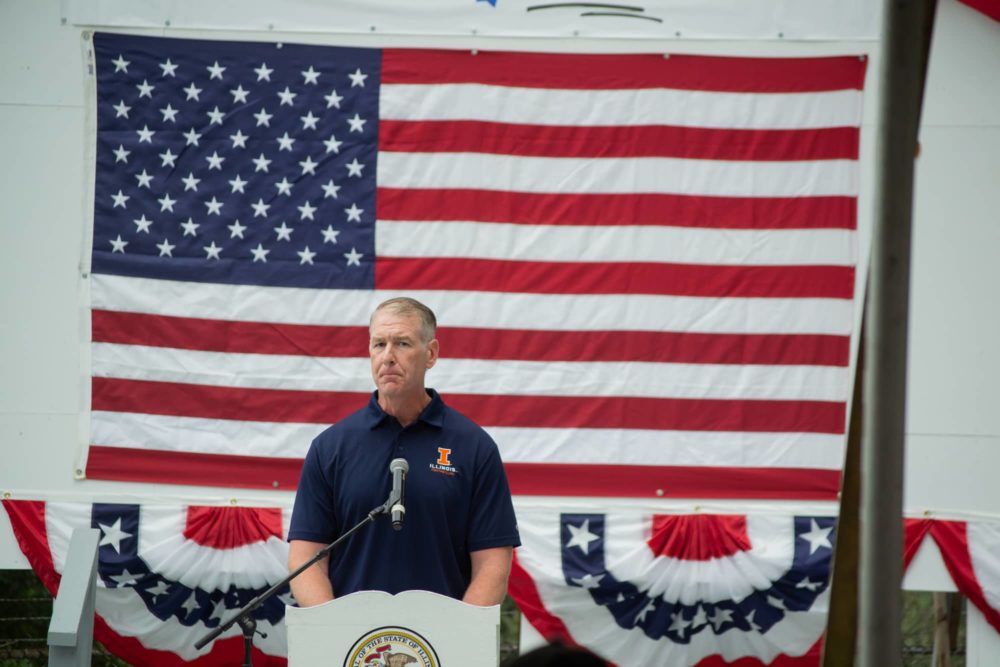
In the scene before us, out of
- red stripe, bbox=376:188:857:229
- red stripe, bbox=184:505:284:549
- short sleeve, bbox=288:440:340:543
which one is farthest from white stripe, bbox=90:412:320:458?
short sleeve, bbox=288:440:340:543

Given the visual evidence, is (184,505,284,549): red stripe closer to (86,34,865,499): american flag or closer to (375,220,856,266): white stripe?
(86,34,865,499): american flag

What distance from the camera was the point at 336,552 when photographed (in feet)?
10.5

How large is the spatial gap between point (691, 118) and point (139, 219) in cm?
232

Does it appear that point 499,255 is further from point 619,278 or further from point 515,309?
point 619,278

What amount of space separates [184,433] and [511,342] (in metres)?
1.39

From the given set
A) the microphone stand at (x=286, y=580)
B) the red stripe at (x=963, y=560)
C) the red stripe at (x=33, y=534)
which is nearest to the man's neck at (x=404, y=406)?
the microphone stand at (x=286, y=580)

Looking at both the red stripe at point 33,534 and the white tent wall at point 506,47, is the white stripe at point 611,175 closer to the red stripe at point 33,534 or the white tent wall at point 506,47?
the white tent wall at point 506,47

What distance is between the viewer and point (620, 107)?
4.75m

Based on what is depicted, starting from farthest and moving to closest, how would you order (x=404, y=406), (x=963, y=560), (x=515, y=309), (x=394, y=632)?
(x=515, y=309)
(x=963, y=560)
(x=404, y=406)
(x=394, y=632)

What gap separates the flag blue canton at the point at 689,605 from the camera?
182 inches

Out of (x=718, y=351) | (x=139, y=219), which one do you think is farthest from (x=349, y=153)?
(x=718, y=351)

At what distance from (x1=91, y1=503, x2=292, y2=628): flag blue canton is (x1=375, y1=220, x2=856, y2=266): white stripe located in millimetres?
1517

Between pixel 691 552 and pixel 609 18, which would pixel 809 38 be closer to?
pixel 609 18

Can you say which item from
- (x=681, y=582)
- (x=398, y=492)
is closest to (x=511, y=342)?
(x=681, y=582)
